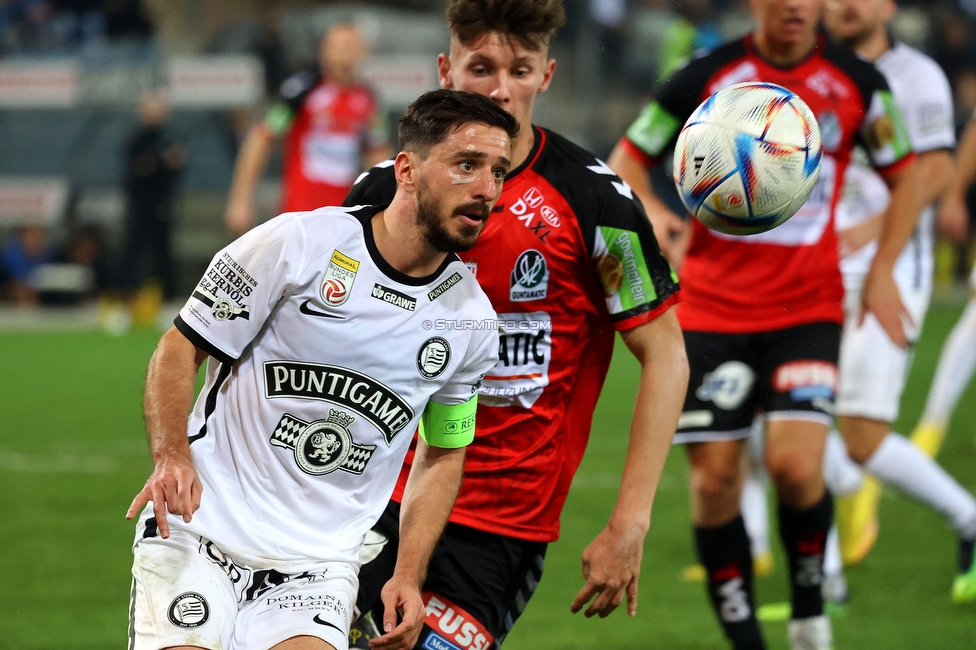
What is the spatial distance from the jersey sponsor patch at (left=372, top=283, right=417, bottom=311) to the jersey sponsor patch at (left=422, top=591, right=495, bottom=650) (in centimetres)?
84

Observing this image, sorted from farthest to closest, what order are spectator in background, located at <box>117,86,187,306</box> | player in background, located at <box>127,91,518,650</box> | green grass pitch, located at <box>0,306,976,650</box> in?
spectator in background, located at <box>117,86,187,306</box>, green grass pitch, located at <box>0,306,976,650</box>, player in background, located at <box>127,91,518,650</box>

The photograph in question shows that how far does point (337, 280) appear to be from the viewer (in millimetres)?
3104

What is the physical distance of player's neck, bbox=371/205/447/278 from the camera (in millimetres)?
3143

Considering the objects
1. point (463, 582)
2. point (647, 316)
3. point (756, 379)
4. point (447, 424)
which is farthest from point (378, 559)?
point (756, 379)

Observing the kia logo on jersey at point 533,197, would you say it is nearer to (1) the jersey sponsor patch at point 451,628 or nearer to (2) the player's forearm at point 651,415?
(2) the player's forearm at point 651,415

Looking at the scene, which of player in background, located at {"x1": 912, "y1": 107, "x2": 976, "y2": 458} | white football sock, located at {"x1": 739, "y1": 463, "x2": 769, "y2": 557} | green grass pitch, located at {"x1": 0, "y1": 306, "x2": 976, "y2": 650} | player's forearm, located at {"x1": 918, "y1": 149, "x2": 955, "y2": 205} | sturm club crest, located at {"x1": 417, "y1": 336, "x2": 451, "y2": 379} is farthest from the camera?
player in background, located at {"x1": 912, "y1": 107, "x2": 976, "y2": 458}

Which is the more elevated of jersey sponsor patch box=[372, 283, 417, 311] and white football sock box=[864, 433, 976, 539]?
jersey sponsor patch box=[372, 283, 417, 311]

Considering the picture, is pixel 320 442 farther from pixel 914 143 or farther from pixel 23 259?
pixel 23 259

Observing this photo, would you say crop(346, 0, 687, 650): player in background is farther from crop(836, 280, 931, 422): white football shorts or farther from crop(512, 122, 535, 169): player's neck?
crop(836, 280, 931, 422): white football shorts

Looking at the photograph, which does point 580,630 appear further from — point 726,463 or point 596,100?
point 596,100

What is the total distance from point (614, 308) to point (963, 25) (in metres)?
17.3

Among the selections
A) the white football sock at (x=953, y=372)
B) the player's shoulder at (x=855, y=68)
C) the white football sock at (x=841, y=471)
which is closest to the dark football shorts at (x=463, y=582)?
the player's shoulder at (x=855, y=68)

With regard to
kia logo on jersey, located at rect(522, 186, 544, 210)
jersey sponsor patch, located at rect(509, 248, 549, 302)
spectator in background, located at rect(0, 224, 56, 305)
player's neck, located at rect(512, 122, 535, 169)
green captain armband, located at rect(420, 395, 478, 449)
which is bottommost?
spectator in background, located at rect(0, 224, 56, 305)

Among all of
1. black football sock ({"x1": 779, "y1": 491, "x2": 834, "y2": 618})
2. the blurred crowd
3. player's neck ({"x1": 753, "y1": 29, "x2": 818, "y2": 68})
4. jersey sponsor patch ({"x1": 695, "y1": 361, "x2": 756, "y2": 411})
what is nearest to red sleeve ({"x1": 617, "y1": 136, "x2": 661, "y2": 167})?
player's neck ({"x1": 753, "y1": 29, "x2": 818, "y2": 68})
